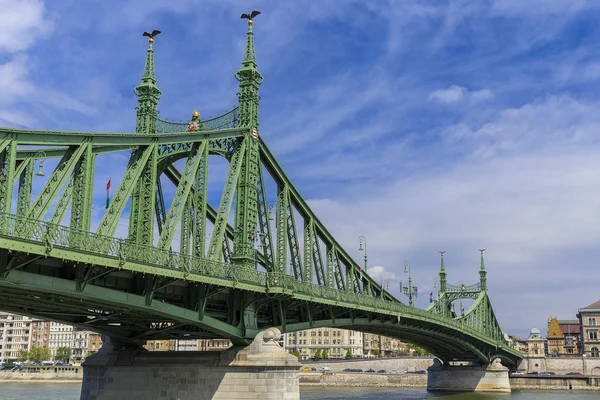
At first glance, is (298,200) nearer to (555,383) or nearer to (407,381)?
(407,381)

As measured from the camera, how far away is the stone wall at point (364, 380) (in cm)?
12912

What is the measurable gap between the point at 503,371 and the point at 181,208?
8409 centimetres

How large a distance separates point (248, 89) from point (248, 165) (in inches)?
271

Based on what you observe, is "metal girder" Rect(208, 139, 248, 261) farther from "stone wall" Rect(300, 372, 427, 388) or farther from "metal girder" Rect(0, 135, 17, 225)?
"stone wall" Rect(300, 372, 427, 388)

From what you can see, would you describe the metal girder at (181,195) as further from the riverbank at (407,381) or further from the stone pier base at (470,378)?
the riverbank at (407,381)

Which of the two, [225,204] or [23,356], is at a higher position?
[225,204]

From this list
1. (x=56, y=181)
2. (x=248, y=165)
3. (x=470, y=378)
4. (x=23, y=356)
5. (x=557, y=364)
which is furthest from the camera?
(x=23, y=356)

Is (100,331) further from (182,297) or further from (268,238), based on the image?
(268,238)

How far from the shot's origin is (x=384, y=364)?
506ft

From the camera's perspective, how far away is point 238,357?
149 feet

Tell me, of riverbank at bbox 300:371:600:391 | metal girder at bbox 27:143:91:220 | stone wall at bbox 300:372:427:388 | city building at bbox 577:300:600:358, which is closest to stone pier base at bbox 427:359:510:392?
riverbank at bbox 300:371:600:391

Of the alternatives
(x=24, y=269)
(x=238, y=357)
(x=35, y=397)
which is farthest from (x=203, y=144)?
(x=35, y=397)

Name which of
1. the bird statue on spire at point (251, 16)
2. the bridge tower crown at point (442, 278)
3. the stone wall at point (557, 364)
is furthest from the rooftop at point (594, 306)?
the bird statue on spire at point (251, 16)

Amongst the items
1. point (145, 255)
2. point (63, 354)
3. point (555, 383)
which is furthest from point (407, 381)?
point (63, 354)
